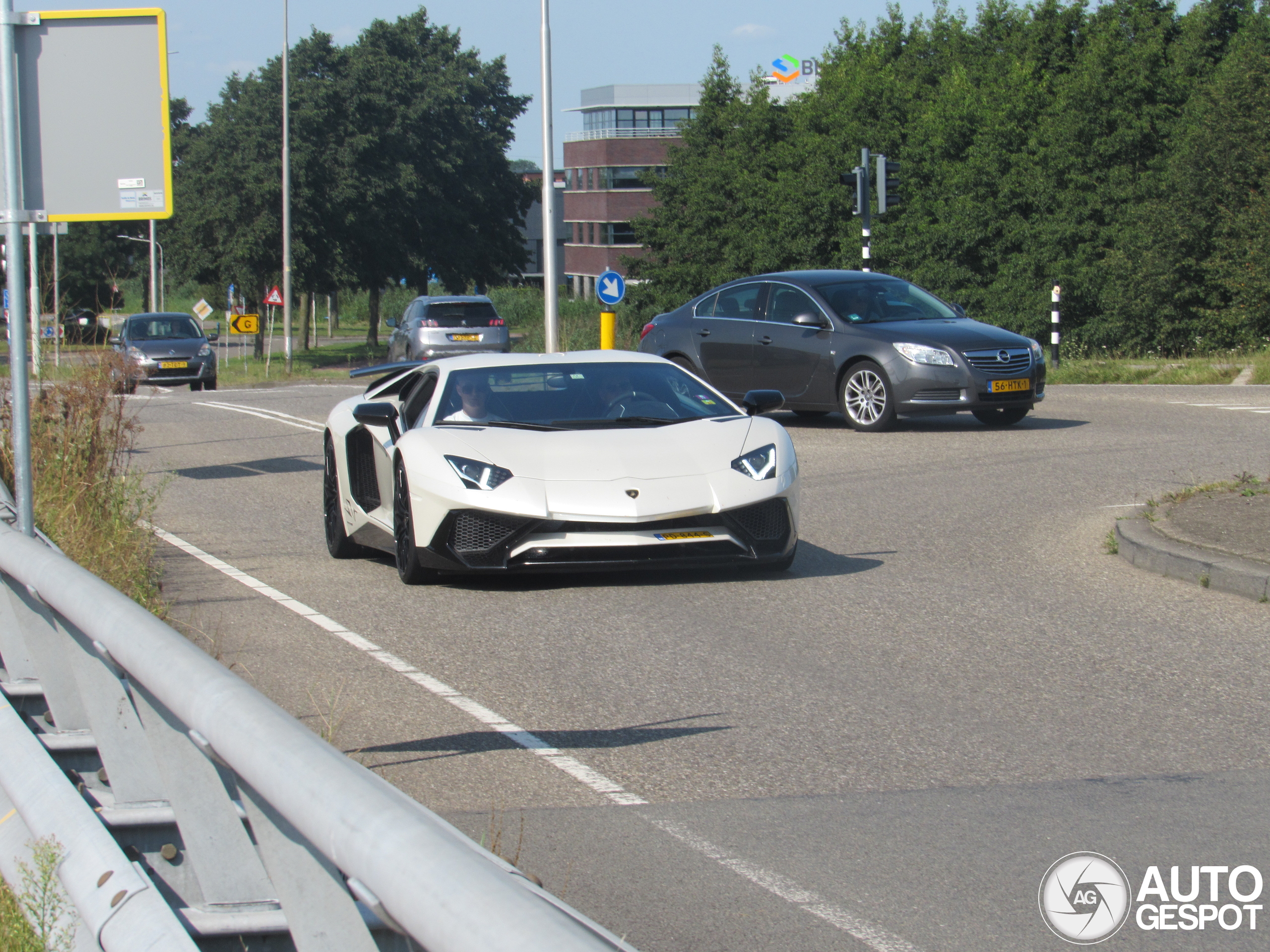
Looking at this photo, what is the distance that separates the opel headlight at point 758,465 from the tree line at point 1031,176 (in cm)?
2940

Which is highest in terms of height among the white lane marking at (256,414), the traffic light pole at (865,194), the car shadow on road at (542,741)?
the traffic light pole at (865,194)

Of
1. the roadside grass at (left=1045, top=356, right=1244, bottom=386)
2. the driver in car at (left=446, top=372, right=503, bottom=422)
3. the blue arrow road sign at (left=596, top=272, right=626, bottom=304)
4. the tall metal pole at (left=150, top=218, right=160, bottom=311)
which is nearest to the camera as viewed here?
the driver in car at (left=446, top=372, right=503, bottom=422)

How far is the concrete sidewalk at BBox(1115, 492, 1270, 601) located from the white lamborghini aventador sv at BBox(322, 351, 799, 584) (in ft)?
6.94

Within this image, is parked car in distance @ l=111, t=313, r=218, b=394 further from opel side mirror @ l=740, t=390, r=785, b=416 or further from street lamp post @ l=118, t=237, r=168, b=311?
street lamp post @ l=118, t=237, r=168, b=311

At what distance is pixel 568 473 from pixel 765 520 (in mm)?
1146

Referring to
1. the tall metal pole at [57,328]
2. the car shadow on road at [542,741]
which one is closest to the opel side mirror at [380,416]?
the tall metal pole at [57,328]

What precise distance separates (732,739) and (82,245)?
102 meters

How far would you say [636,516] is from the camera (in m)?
8.09

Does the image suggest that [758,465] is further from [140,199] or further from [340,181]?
[340,181]

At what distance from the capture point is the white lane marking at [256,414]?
66.7 feet

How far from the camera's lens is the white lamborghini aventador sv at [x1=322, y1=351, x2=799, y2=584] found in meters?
8.10

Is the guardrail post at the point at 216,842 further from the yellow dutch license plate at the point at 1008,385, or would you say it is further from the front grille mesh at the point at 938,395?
the yellow dutch license plate at the point at 1008,385

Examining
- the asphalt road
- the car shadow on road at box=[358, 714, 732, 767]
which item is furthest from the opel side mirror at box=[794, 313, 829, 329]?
the car shadow on road at box=[358, 714, 732, 767]

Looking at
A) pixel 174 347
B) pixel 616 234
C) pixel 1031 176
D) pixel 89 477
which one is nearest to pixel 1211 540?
pixel 89 477
